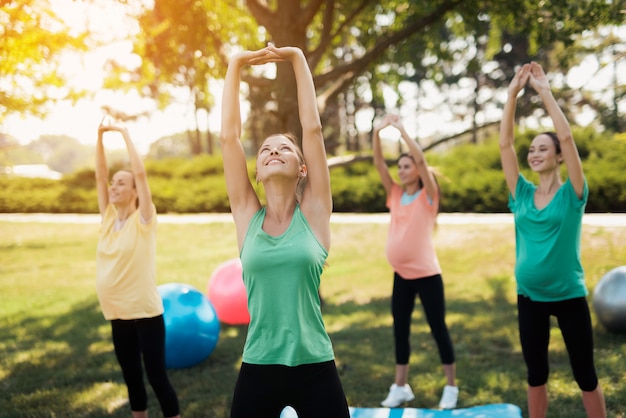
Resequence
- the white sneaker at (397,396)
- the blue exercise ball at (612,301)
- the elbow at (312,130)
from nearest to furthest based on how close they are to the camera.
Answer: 1. the elbow at (312,130)
2. the white sneaker at (397,396)
3. the blue exercise ball at (612,301)

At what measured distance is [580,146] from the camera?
15.9 metres

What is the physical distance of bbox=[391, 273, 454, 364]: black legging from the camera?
4879 mm

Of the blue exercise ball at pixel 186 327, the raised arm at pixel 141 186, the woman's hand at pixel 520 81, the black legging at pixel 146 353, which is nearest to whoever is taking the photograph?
the woman's hand at pixel 520 81

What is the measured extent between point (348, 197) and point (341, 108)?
22810mm

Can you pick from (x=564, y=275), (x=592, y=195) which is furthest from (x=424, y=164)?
(x=592, y=195)

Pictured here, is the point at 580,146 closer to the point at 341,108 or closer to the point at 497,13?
the point at 497,13

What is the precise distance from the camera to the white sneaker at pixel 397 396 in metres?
5.00

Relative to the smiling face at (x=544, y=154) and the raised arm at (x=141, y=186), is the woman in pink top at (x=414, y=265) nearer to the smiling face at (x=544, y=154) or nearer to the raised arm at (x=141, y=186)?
the smiling face at (x=544, y=154)

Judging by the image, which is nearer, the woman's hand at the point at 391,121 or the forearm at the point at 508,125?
the forearm at the point at 508,125

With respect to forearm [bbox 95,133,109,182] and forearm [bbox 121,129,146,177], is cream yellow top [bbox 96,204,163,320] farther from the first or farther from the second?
forearm [bbox 95,133,109,182]

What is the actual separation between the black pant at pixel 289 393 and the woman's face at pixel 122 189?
7.09 feet

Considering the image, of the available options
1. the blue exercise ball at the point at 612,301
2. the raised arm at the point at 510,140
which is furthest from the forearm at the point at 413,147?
the blue exercise ball at the point at 612,301

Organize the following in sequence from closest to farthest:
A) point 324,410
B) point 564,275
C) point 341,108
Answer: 1. point 324,410
2. point 564,275
3. point 341,108

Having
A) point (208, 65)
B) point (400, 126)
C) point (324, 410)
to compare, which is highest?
point (208, 65)
